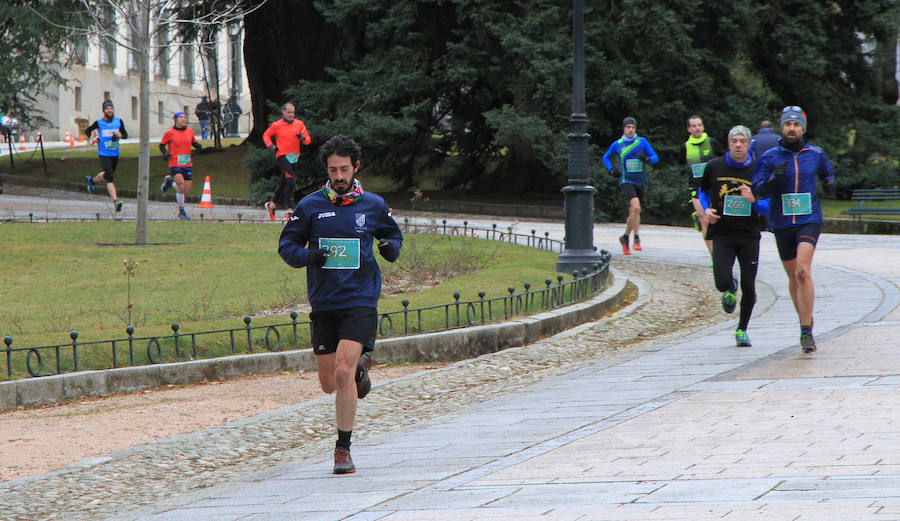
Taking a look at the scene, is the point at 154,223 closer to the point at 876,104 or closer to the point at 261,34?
the point at 261,34

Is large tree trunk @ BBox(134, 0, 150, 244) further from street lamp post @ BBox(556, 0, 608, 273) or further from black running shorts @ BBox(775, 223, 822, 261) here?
black running shorts @ BBox(775, 223, 822, 261)

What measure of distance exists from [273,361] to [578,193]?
583 centimetres

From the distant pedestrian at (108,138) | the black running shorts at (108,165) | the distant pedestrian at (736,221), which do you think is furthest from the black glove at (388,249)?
the black running shorts at (108,165)

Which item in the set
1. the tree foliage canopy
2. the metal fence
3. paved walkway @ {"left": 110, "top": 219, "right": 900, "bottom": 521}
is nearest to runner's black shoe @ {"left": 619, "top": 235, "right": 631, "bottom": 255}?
the metal fence

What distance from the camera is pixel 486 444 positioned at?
617cm

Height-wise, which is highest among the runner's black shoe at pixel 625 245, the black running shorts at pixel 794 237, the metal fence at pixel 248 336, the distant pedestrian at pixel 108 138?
the distant pedestrian at pixel 108 138

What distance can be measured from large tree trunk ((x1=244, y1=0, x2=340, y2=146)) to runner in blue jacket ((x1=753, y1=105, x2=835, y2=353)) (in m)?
22.1

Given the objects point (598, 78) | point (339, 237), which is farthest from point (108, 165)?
point (339, 237)

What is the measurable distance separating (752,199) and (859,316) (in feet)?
7.61

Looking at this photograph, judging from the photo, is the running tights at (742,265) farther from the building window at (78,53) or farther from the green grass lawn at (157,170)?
the green grass lawn at (157,170)

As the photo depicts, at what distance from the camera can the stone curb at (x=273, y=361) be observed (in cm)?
781

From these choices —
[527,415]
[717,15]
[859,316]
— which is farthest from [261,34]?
[527,415]

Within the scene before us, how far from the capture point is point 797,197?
28.7 feet

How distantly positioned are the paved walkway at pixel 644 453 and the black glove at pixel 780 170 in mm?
1373
